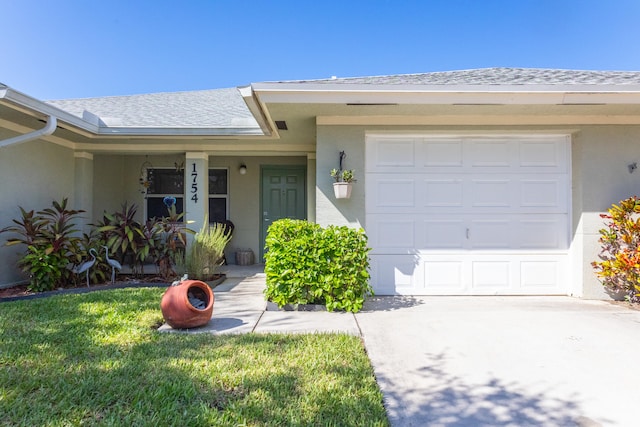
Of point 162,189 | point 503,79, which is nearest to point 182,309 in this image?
point 503,79

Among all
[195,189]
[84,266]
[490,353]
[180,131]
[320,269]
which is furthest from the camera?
[195,189]

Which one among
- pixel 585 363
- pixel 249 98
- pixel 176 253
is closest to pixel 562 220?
pixel 585 363

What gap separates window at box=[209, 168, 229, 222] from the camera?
29.6 feet

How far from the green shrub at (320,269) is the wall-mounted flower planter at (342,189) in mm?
644

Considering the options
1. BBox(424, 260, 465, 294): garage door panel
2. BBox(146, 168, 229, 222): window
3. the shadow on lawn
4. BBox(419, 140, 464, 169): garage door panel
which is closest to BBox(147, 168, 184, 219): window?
BBox(146, 168, 229, 222): window

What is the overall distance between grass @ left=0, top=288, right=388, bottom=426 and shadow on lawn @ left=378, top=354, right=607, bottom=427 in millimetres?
175

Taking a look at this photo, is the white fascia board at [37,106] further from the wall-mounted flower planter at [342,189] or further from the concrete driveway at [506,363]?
the concrete driveway at [506,363]

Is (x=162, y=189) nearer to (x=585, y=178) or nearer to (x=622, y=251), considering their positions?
(x=585, y=178)

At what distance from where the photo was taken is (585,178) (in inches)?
201

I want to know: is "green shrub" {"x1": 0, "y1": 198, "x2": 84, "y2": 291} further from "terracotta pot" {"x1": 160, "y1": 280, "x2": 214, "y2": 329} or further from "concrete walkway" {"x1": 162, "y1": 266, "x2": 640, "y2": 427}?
"terracotta pot" {"x1": 160, "y1": 280, "x2": 214, "y2": 329}

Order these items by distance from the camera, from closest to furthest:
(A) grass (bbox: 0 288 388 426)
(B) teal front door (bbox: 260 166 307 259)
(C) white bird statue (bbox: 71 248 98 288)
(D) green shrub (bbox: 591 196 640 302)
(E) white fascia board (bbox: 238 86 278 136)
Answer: (A) grass (bbox: 0 288 388 426) → (E) white fascia board (bbox: 238 86 278 136) → (D) green shrub (bbox: 591 196 640 302) → (C) white bird statue (bbox: 71 248 98 288) → (B) teal front door (bbox: 260 166 307 259)

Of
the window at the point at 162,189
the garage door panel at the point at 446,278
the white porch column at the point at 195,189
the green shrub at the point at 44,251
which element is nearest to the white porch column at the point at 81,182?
the green shrub at the point at 44,251

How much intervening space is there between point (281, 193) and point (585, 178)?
598cm

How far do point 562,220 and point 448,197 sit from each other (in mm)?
1697
